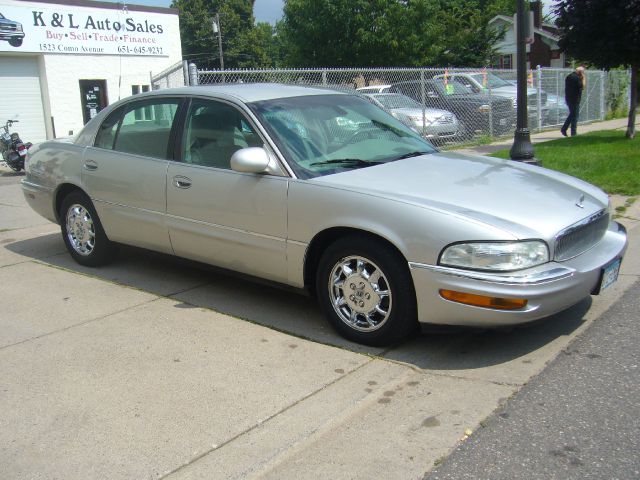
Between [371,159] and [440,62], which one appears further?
[440,62]

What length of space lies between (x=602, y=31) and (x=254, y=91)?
36.8 feet

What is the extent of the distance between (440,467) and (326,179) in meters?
2.09

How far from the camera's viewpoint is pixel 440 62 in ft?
104

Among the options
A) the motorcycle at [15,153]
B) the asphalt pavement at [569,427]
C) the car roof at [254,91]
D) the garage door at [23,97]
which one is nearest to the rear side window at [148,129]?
the car roof at [254,91]

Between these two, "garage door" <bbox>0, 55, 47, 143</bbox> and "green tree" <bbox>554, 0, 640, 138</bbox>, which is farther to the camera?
"garage door" <bbox>0, 55, 47, 143</bbox>

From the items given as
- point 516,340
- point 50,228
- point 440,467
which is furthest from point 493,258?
point 50,228

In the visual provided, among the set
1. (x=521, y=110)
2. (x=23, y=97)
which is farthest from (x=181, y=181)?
(x=23, y=97)

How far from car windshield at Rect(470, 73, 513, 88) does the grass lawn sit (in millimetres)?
2683

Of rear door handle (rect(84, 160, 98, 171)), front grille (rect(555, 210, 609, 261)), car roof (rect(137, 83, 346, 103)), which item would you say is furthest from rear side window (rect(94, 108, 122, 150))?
front grille (rect(555, 210, 609, 261))

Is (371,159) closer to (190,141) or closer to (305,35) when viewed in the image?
(190,141)

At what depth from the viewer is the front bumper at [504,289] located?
3703mm

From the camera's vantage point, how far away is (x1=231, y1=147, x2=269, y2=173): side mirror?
450 cm

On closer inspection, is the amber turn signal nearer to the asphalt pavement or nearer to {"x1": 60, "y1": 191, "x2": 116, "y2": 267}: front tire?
the asphalt pavement

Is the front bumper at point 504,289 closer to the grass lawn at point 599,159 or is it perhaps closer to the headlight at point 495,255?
the headlight at point 495,255
